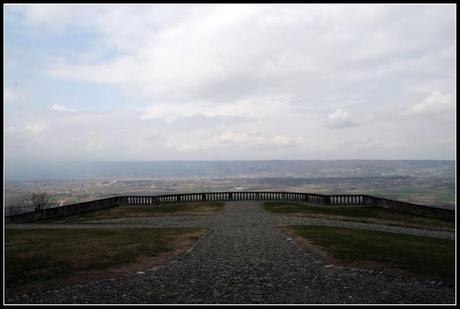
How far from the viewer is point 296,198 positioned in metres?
41.0

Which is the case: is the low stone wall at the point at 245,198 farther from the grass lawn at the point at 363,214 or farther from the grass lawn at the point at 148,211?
the grass lawn at the point at 148,211

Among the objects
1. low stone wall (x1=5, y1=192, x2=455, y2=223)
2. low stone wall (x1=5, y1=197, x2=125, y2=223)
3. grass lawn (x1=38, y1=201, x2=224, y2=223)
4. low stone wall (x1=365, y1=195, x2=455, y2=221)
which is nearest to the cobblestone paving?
grass lawn (x1=38, y1=201, x2=224, y2=223)

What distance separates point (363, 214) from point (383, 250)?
16.4 metres

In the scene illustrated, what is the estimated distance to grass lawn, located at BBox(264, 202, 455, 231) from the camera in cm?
2755

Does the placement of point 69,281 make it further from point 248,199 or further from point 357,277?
point 248,199

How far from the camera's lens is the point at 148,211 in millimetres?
33906

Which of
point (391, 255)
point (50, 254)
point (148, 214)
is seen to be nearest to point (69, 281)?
point (50, 254)

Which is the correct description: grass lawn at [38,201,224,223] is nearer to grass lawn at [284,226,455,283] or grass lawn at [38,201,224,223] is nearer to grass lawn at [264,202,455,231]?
grass lawn at [264,202,455,231]

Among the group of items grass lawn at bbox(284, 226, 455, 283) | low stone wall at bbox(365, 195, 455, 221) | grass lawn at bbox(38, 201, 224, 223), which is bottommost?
low stone wall at bbox(365, 195, 455, 221)

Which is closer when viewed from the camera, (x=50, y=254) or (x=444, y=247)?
(x=50, y=254)

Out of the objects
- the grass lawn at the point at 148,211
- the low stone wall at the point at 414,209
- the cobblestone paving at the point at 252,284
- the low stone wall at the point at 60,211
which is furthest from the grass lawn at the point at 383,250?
the low stone wall at the point at 60,211

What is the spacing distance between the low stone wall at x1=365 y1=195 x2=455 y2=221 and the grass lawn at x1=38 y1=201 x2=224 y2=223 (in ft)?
48.6

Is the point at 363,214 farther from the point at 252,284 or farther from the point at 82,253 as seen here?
the point at 82,253

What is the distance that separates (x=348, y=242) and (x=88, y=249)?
36.6 ft
